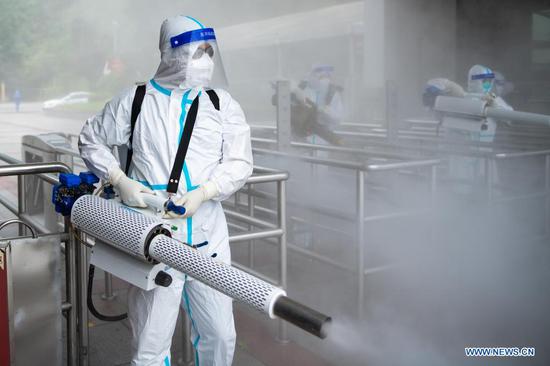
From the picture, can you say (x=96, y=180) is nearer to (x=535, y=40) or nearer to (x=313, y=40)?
(x=535, y=40)

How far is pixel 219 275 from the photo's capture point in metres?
1.35

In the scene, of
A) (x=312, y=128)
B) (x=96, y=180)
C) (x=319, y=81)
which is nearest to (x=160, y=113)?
(x=96, y=180)

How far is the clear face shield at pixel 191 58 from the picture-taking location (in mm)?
1820

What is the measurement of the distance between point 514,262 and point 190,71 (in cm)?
284

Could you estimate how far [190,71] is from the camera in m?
1.84

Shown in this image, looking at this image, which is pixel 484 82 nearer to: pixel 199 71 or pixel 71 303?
pixel 199 71

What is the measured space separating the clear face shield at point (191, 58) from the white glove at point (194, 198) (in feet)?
1.04

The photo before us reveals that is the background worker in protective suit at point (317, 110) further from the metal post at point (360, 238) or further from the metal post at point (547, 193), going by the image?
the metal post at point (360, 238)

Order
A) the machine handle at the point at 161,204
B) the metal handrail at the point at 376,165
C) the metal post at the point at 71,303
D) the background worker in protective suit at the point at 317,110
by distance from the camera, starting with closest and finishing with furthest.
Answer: the machine handle at the point at 161,204
the metal post at the point at 71,303
the metal handrail at the point at 376,165
the background worker in protective suit at the point at 317,110

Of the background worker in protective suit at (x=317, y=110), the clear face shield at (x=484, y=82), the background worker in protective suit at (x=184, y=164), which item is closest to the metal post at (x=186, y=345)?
the background worker in protective suit at (x=184, y=164)

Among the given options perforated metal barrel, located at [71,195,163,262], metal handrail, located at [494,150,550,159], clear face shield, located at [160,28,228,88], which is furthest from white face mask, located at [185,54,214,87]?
metal handrail, located at [494,150,550,159]

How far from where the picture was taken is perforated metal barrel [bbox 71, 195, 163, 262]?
1581mm

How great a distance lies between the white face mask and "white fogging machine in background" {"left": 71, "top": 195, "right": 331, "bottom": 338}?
1.39ft

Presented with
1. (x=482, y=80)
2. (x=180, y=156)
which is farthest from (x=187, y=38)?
(x=482, y=80)
